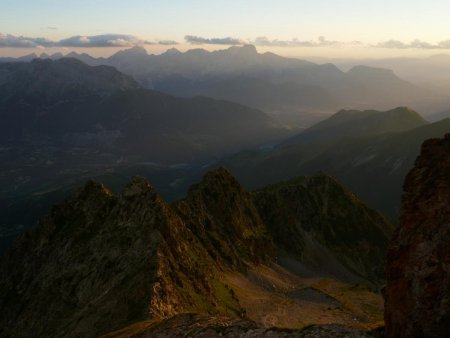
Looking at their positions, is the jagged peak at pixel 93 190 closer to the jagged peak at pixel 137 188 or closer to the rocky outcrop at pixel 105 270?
the rocky outcrop at pixel 105 270

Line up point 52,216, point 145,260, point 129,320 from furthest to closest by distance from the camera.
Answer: point 52,216 → point 145,260 → point 129,320

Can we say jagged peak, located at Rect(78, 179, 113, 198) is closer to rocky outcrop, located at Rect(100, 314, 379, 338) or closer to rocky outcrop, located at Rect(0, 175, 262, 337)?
rocky outcrop, located at Rect(0, 175, 262, 337)

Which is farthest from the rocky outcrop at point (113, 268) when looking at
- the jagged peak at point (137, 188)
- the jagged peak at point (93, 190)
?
the jagged peak at point (93, 190)

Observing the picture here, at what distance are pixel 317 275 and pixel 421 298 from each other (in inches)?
5946

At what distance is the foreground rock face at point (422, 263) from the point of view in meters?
41.7

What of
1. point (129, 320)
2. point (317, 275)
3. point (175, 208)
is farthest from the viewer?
point (317, 275)

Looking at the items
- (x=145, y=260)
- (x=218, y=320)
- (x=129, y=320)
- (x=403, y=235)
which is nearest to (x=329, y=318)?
(x=145, y=260)

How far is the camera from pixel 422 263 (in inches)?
1740

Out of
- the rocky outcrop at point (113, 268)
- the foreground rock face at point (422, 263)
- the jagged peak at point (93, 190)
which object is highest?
the foreground rock face at point (422, 263)

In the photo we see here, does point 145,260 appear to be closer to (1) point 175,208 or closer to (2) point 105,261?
(2) point 105,261

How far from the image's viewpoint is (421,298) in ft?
141

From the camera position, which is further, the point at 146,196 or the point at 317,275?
the point at 317,275

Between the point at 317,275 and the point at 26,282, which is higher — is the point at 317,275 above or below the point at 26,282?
below

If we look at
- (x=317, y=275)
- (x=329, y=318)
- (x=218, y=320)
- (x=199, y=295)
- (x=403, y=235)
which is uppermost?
(x=403, y=235)
